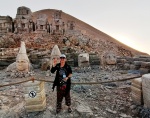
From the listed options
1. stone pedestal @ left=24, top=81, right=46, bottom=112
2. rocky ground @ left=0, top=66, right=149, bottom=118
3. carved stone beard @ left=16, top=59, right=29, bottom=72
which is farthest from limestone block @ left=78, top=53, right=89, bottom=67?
stone pedestal @ left=24, top=81, right=46, bottom=112

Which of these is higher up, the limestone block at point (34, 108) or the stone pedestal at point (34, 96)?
the stone pedestal at point (34, 96)

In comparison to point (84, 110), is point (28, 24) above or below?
above

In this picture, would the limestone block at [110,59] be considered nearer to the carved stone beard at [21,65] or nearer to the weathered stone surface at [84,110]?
the carved stone beard at [21,65]

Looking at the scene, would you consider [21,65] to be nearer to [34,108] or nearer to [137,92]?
[34,108]

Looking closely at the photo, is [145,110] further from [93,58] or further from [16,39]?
[16,39]

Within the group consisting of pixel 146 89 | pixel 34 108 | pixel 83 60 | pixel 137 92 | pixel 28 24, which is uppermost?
pixel 28 24

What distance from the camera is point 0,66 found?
17047 mm

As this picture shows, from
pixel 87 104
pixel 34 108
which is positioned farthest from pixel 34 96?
pixel 87 104

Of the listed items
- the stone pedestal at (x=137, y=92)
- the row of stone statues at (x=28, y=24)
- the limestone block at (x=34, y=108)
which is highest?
the row of stone statues at (x=28, y=24)

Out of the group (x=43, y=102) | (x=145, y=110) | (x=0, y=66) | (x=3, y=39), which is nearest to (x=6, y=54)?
(x=0, y=66)

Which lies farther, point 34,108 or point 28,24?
point 28,24

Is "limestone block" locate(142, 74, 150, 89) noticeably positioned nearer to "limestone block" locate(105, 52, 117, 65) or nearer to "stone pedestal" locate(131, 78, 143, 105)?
"stone pedestal" locate(131, 78, 143, 105)

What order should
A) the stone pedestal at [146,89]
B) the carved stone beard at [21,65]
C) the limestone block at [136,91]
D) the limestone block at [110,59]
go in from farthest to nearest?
the limestone block at [110,59], the carved stone beard at [21,65], the limestone block at [136,91], the stone pedestal at [146,89]

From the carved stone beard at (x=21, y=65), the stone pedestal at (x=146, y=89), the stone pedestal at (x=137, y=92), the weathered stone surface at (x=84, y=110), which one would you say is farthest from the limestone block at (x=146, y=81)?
the carved stone beard at (x=21, y=65)
